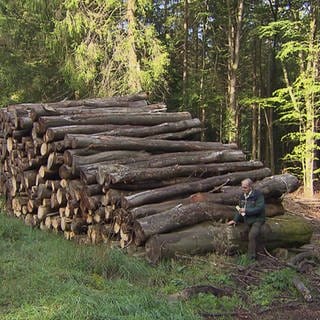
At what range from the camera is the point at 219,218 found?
9.66 metres

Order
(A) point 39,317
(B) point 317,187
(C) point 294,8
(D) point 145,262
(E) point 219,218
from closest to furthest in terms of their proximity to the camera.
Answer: (A) point 39,317
(D) point 145,262
(E) point 219,218
(C) point 294,8
(B) point 317,187

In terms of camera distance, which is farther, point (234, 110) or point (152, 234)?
point (234, 110)

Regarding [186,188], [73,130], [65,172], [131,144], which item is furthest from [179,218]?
[73,130]

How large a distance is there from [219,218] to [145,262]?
76.5 inches

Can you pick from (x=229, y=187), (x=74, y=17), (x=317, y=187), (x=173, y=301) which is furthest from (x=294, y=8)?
(x=173, y=301)

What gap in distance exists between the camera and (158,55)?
2114 centimetres

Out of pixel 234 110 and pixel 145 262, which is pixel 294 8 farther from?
pixel 145 262

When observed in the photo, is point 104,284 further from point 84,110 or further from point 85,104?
point 85,104

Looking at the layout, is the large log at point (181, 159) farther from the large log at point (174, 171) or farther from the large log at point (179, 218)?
the large log at point (179, 218)

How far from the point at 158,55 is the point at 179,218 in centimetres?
1319

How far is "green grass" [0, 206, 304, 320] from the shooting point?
553cm

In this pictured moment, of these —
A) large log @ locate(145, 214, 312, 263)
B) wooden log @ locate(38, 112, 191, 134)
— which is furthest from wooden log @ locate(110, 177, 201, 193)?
wooden log @ locate(38, 112, 191, 134)

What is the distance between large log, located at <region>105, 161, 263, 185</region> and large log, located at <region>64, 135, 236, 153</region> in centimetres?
90

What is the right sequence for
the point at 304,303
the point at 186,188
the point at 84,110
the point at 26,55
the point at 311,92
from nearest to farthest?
the point at 304,303, the point at 186,188, the point at 84,110, the point at 311,92, the point at 26,55
